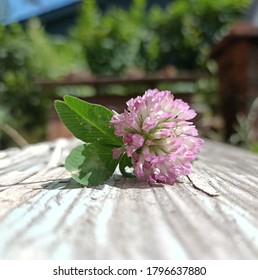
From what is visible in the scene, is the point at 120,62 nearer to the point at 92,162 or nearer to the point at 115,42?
the point at 115,42

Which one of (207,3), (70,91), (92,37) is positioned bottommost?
(70,91)

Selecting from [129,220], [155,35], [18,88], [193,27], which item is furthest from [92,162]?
[193,27]

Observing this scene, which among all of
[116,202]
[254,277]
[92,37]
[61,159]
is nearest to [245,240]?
[254,277]

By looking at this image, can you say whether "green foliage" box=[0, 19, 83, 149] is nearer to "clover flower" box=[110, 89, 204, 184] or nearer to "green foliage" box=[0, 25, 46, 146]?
"green foliage" box=[0, 25, 46, 146]

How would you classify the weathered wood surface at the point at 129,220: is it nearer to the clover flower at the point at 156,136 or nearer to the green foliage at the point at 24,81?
the clover flower at the point at 156,136

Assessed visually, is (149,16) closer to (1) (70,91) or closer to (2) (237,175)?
(1) (70,91)

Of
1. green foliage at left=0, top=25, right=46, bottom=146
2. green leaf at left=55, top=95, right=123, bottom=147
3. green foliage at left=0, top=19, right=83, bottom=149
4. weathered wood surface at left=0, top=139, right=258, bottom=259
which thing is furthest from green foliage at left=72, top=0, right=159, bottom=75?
weathered wood surface at left=0, top=139, right=258, bottom=259
